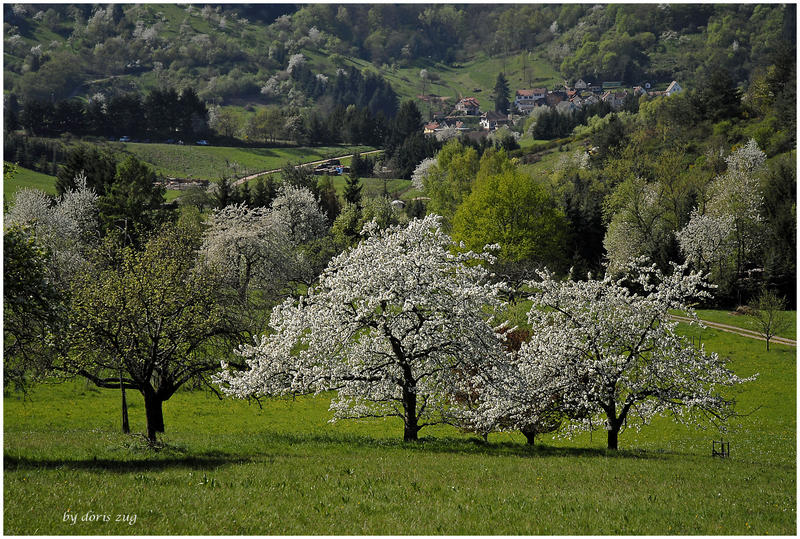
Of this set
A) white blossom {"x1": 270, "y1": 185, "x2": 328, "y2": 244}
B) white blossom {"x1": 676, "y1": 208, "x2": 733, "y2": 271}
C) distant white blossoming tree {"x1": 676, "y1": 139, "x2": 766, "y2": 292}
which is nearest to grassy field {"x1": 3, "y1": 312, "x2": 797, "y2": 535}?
distant white blossoming tree {"x1": 676, "y1": 139, "x2": 766, "y2": 292}

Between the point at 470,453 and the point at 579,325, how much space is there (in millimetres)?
6896

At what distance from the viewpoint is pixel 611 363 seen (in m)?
23.6

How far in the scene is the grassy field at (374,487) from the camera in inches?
481

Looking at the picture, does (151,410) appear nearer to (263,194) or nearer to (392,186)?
(263,194)

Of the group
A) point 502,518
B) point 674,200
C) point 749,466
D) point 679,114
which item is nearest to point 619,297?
point 749,466

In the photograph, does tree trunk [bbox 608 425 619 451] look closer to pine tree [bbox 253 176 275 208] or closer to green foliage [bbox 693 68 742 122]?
pine tree [bbox 253 176 275 208]

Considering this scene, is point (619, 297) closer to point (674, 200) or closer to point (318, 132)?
point (674, 200)

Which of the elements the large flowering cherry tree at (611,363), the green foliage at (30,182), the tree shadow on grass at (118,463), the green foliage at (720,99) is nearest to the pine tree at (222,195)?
the green foliage at (30,182)

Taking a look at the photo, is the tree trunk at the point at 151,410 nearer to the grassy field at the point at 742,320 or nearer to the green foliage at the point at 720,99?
the grassy field at the point at 742,320

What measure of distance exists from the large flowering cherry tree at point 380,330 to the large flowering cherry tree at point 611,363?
273cm

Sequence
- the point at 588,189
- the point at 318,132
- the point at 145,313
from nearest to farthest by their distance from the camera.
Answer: the point at 145,313 < the point at 588,189 < the point at 318,132

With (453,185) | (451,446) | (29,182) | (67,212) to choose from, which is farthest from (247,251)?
(29,182)

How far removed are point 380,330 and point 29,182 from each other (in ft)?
317

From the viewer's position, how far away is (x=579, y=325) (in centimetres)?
2433
